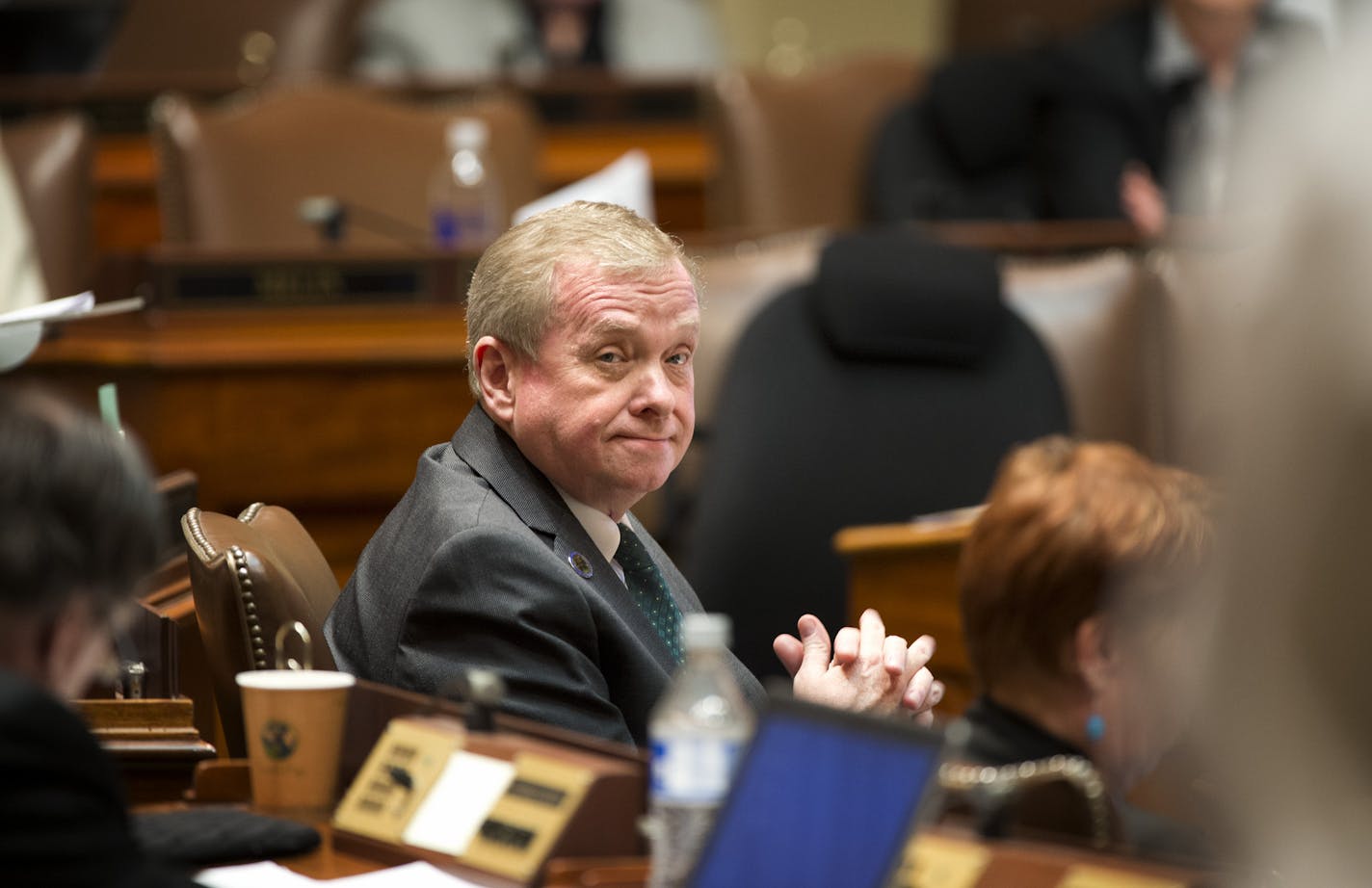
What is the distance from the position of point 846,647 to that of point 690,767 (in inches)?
19.9

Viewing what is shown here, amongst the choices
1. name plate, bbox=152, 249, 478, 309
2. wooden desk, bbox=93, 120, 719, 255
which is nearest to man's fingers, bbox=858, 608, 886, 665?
name plate, bbox=152, 249, 478, 309

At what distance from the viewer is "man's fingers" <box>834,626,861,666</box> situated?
172cm

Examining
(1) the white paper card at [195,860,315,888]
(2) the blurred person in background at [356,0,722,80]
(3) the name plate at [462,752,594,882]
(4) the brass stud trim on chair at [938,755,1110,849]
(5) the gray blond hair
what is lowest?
(1) the white paper card at [195,860,315,888]

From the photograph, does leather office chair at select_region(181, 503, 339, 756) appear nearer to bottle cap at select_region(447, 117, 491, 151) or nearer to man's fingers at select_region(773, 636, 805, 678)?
man's fingers at select_region(773, 636, 805, 678)

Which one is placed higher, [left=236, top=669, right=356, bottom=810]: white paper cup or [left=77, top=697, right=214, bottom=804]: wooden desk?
[left=236, top=669, right=356, bottom=810]: white paper cup

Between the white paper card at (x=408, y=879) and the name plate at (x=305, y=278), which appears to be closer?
the white paper card at (x=408, y=879)

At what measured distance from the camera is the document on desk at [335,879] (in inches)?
52.2

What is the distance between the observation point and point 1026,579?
140cm

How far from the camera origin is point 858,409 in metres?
3.15

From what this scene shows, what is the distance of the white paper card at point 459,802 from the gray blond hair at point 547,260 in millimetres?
488

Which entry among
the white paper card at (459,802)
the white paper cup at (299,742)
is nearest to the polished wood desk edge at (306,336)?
the white paper cup at (299,742)

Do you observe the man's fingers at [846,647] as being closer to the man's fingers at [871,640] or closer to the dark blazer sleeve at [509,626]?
the man's fingers at [871,640]

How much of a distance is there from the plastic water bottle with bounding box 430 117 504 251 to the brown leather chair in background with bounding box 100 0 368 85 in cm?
142

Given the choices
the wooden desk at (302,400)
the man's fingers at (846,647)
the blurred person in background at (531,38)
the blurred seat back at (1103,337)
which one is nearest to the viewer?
the man's fingers at (846,647)
